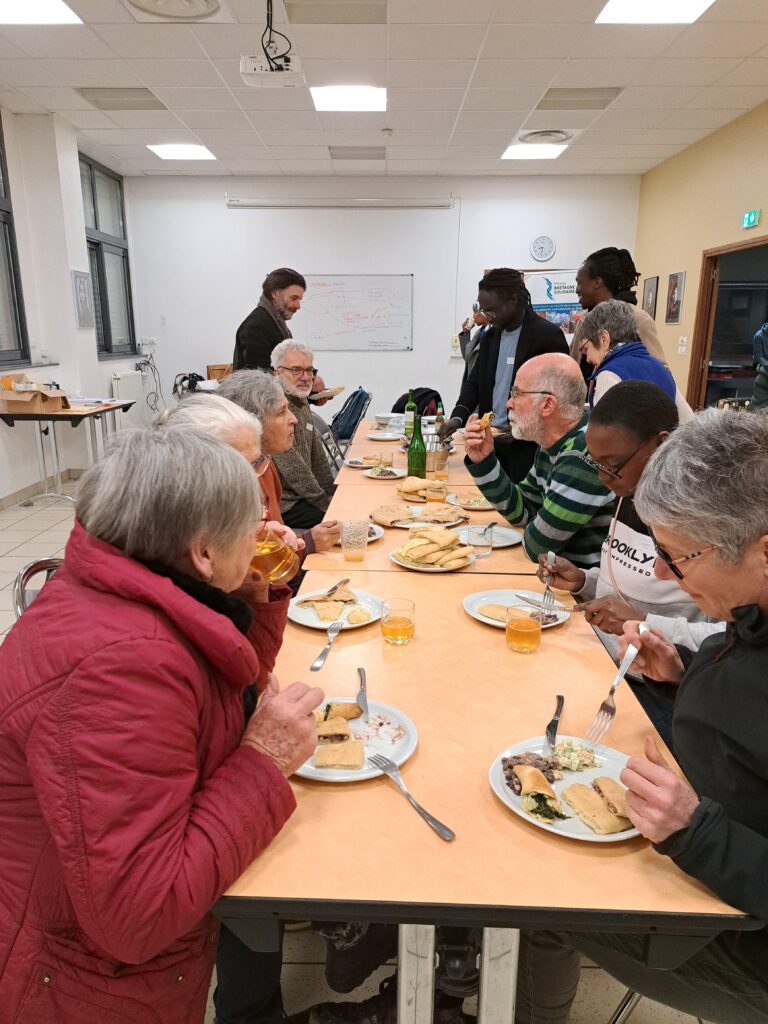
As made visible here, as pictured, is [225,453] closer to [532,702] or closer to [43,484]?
[532,702]

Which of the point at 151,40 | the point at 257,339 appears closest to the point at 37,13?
the point at 151,40

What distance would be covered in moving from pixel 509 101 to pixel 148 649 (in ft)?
20.0

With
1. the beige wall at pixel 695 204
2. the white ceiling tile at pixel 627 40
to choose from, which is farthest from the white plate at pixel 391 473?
the beige wall at pixel 695 204

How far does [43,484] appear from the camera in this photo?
630 centimetres

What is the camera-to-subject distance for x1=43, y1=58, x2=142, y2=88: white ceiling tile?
4906mm

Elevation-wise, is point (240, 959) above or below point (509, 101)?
below

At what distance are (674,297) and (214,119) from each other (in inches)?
200

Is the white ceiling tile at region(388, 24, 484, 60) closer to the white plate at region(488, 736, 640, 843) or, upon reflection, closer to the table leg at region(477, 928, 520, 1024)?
the white plate at region(488, 736, 640, 843)

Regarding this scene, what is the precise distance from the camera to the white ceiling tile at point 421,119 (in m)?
5.92

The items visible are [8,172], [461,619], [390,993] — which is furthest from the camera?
[8,172]

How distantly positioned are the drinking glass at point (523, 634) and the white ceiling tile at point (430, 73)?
475 centimetres

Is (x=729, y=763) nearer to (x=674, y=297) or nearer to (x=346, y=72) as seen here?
(x=346, y=72)

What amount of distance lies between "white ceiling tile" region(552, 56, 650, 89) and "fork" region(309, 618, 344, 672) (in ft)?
16.1

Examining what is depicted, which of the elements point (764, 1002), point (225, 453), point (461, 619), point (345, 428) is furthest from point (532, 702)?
point (345, 428)
